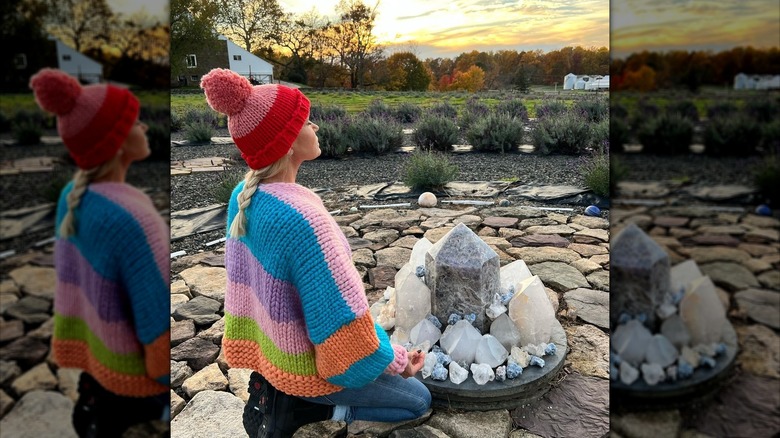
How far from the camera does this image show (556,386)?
2334 millimetres

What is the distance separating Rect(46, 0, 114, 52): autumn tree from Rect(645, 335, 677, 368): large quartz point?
896 mm

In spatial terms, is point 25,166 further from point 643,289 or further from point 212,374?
point 212,374

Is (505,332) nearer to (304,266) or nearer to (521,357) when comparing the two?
(521,357)

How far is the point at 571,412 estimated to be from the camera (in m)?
2.18

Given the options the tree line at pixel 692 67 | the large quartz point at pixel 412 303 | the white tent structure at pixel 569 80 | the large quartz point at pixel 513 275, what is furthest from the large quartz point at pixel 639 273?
the white tent structure at pixel 569 80

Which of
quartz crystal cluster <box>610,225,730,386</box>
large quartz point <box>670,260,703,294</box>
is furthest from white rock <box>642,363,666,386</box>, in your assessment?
large quartz point <box>670,260,703,294</box>

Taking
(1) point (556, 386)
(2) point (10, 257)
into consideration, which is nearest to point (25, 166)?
(2) point (10, 257)

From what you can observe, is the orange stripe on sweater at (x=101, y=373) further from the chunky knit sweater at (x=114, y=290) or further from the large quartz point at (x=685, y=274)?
the large quartz point at (x=685, y=274)

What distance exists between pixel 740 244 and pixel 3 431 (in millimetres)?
1070

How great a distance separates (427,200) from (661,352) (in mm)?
4699

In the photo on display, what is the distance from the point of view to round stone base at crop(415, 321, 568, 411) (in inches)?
84.1

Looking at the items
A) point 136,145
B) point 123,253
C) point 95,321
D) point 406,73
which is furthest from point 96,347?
point 406,73

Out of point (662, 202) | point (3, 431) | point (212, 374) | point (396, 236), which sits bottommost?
point (212, 374)

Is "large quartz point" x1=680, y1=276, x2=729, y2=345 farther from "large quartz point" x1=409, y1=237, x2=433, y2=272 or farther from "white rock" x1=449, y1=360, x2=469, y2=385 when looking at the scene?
"large quartz point" x1=409, y1=237, x2=433, y2=272
